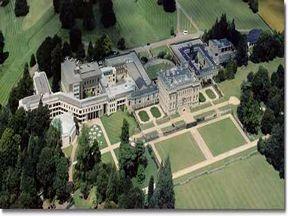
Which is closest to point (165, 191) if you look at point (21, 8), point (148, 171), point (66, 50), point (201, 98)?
point (148, 171)

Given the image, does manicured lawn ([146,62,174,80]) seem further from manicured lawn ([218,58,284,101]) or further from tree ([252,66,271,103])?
tree ([252,66,271,103])

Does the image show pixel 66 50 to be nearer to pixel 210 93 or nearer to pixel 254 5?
pixel 210 93

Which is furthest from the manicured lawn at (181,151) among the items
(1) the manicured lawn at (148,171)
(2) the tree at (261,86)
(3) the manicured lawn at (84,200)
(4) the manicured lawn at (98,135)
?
(2) the tree at (261,86)

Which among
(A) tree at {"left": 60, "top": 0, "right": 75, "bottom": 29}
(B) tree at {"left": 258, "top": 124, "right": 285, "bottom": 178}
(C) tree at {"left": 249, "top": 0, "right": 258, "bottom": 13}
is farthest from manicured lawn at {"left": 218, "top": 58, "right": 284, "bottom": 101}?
(A) tree at {"left": 60, "top": 0, "right": 75, "bottom": 29}

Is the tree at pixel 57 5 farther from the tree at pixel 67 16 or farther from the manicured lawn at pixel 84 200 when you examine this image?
the manicured lawn at pixel 84 200

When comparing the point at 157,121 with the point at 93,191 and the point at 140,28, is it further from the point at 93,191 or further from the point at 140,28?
the point at 140,28

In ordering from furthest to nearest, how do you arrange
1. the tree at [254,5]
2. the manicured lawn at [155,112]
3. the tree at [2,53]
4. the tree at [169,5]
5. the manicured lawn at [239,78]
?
the tree at [169,5]
the tree at [254,5]
the tree at [2,53]
the manicured lawn at [239,78]
the manicured lawn at [155,112]
